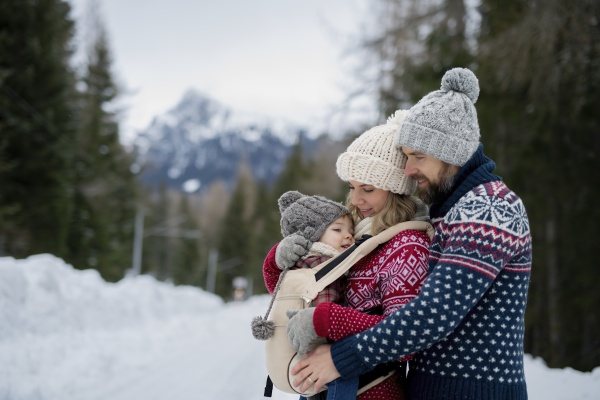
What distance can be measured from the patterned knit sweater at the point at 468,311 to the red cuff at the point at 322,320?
8cm

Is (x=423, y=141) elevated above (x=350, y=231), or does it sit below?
above

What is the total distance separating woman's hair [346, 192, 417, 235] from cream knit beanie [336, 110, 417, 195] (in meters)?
0.05

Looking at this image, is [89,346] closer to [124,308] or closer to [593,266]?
[124,308]

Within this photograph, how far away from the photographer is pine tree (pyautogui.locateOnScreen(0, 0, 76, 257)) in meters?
18.2

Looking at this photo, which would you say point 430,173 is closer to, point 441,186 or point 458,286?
point 441,186

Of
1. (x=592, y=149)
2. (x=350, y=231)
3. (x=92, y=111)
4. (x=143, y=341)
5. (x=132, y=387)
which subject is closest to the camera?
(x=350, y=231)

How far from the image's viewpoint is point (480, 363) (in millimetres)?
2211

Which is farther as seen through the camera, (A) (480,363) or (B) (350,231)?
(B) (350,231)

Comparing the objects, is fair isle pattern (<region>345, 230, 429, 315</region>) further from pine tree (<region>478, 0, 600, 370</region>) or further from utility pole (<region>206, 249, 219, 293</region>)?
utility pole (<region>206, 249, 219, 293</region>)

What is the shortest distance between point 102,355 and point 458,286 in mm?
6555

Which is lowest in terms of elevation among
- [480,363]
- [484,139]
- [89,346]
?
[89,346]

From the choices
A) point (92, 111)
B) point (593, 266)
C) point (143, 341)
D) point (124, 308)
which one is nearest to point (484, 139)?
point (593, 266)

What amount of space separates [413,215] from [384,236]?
0.33 metres

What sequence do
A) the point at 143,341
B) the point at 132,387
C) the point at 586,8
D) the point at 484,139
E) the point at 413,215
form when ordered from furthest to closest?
the point at 484,139
the point at 143,341
the point at 586,8
the point at 132,387
the point at 413,215
